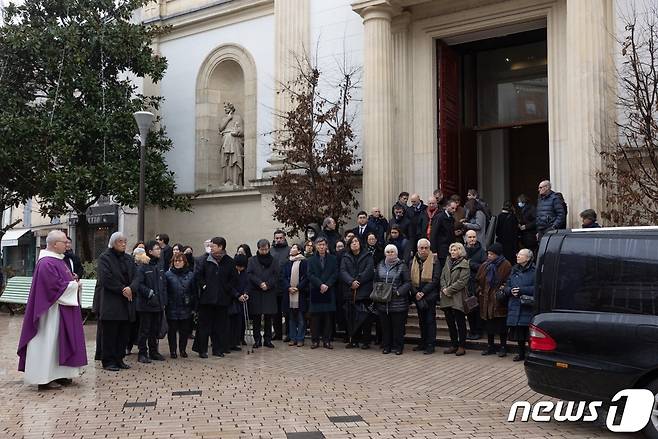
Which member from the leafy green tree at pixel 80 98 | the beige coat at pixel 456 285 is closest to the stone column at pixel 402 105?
the beige coat at pixel 456 285

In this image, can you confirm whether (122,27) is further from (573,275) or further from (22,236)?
(573,275)

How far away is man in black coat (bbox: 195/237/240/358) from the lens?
10680 millimetres

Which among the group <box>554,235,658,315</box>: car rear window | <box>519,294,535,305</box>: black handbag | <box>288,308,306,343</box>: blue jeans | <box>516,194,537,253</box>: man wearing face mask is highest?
<box>516,194,537,253</box>: man wearing face mask

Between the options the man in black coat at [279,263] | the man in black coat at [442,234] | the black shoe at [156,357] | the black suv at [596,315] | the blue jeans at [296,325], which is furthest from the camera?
the man in black coat at [442,234]

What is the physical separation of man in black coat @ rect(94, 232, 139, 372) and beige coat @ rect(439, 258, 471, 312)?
15.6 feet

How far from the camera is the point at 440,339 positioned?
11664mm

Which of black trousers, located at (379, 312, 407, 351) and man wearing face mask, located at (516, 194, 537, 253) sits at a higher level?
man wearing face mask, located at (516, 194, 537, 253)

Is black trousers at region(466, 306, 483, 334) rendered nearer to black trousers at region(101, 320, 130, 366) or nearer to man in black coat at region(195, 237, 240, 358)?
man in black coat at region(195, 237, 240, 358)

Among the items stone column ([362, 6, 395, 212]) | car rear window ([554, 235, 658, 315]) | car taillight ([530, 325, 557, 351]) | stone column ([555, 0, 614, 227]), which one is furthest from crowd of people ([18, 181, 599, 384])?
car rear window ([554, 235, 658, 315])

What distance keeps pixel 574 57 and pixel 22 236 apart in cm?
2439

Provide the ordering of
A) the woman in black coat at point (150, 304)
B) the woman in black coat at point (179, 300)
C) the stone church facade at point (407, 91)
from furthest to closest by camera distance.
A: the stone church facade at point (407, 91), the woman in black coat at point (179, 300), the woman in black coat at point (150, 304)

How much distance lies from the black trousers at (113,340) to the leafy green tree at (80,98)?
8494 millimetres

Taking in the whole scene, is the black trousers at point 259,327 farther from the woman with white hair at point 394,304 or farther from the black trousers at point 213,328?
the woman with white hair at point 394,304

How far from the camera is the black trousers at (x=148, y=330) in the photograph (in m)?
10.2
